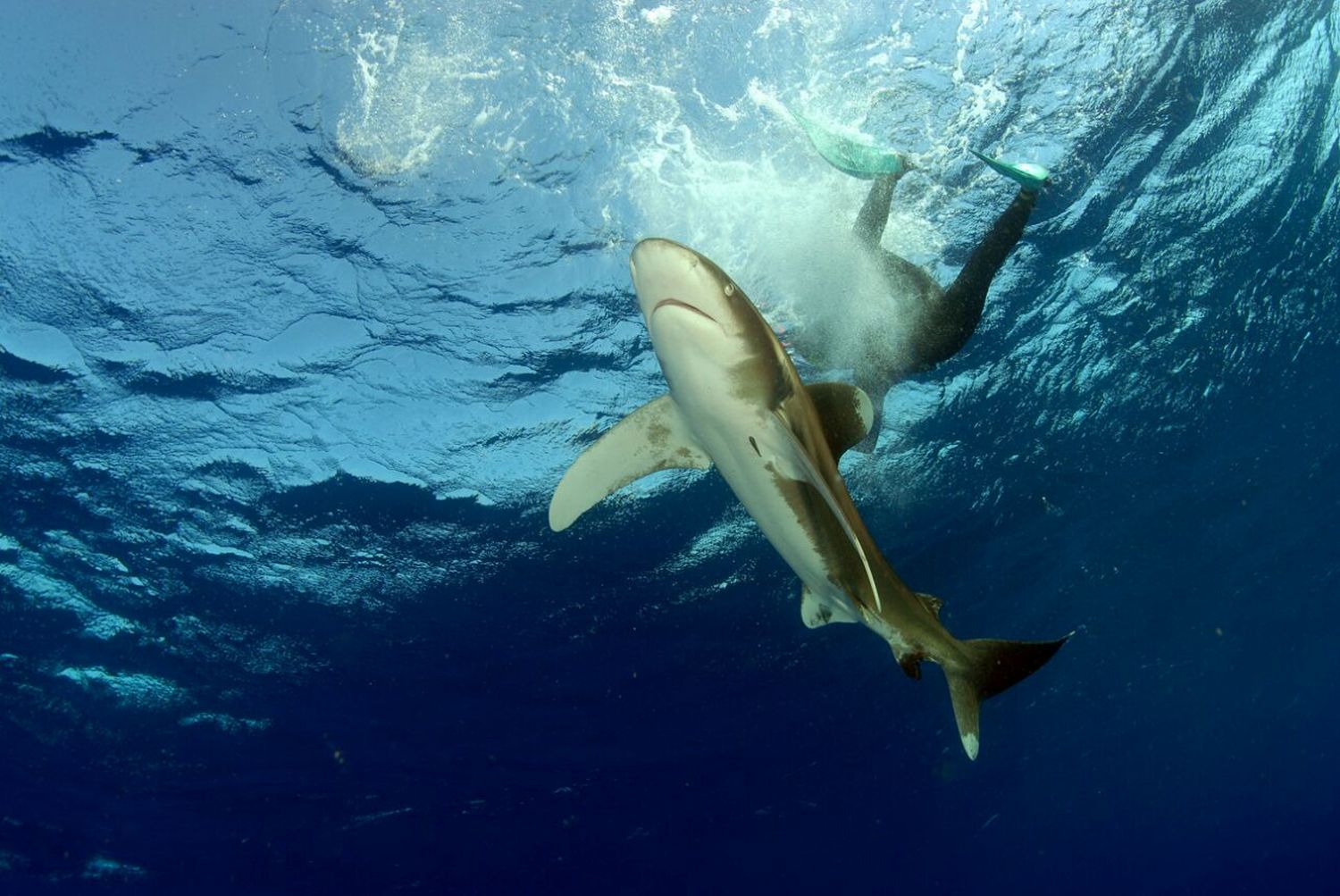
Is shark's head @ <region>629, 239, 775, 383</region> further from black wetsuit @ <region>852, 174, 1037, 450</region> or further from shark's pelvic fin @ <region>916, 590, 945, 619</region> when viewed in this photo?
black wetsuit @ <region>852, 174, 1037, 450</region>

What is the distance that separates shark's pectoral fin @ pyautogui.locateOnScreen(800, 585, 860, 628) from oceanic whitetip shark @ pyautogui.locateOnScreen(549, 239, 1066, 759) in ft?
0.05

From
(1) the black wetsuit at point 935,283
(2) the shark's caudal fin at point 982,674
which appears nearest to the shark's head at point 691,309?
(2) the shark's caudal fin at point 982,674

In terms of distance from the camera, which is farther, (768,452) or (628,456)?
(628,456)

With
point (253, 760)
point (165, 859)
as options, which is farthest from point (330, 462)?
point (165, 859)

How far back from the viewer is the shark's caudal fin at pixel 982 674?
581 cm

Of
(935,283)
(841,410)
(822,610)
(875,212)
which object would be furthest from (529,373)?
(841,410)

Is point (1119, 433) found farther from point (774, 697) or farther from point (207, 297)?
point (207, 297)

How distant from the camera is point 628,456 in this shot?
5547mm

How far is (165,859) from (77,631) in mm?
24536

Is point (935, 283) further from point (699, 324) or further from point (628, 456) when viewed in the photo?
point (699, 324)

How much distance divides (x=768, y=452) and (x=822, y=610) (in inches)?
84.4

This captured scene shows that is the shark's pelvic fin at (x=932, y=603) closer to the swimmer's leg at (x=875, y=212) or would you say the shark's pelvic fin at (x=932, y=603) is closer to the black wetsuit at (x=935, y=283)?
the black wetsuit at (x=935, y=283)

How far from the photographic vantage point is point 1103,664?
132 feet

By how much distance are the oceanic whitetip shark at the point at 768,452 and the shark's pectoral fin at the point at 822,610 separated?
0.02 m
